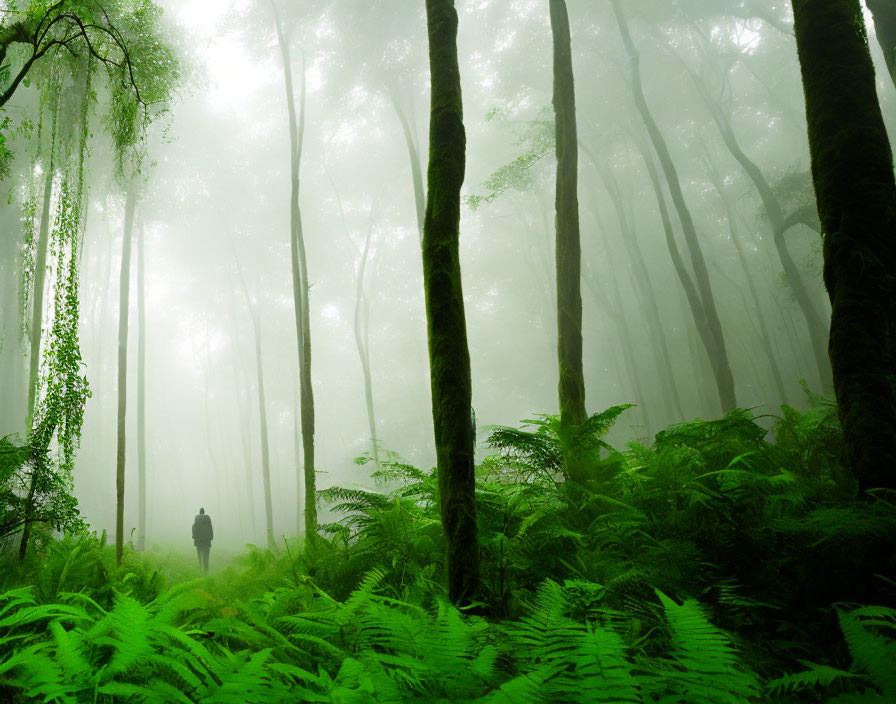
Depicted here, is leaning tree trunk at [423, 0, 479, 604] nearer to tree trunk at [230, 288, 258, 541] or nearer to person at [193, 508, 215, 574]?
person at [193, 508, 215, 574]

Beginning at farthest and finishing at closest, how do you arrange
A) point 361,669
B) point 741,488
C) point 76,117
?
point 76,117
point 741,488
point 361,669

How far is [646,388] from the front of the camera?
32.3m

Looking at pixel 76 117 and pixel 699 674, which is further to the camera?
pixel 76 117

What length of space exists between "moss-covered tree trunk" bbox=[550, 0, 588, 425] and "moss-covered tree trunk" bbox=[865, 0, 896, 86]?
3.37 metres

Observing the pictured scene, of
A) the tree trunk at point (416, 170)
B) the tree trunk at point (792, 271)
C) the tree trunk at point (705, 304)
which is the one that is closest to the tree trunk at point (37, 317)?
the tree trunk at point (416, 170)

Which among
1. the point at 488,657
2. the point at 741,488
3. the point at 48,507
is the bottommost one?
the point at 488,657

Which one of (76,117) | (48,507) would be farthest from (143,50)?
(48,507)

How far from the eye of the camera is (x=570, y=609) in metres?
1.63

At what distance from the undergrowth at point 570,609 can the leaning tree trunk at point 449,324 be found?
29cm

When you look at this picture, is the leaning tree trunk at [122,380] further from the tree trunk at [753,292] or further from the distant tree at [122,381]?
the tree trunk at [753,292]

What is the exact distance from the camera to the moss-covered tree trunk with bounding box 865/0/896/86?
15.5ft

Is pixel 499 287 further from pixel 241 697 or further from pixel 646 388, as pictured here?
pixel 241 697

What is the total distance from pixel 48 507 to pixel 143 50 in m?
6.17

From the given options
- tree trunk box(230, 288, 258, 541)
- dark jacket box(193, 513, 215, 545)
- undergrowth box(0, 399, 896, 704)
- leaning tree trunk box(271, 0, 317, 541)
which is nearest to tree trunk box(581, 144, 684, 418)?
leaning tree trunk box(271, 0, 317, 541)
